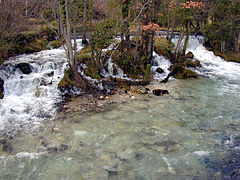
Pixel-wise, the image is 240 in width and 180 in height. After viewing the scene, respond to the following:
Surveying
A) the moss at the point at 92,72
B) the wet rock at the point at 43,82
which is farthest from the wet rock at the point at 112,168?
the moss at the point at 92,72

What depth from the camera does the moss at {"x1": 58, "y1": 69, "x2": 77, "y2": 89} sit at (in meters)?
13.4

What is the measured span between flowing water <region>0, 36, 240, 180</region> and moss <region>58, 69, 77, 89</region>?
0.72 meters

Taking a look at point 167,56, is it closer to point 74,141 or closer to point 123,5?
point 123,5

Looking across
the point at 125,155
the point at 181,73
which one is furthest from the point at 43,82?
the point at 181,73

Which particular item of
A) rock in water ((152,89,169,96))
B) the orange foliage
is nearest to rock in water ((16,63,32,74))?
rock in water ((152,89,169,96))

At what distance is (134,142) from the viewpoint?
872 centimetres

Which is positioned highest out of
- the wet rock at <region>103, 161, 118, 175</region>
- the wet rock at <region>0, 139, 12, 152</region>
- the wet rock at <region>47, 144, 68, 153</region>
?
the wet rock at <region>0, 139, 12, 152</region>

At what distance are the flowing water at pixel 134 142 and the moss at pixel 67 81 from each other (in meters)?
0.72

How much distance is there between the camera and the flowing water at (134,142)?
7.12 meters

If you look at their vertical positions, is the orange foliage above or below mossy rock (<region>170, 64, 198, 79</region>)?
above

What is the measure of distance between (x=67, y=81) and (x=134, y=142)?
6975mm

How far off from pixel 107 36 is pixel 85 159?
31.1 feet

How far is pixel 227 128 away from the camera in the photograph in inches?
381

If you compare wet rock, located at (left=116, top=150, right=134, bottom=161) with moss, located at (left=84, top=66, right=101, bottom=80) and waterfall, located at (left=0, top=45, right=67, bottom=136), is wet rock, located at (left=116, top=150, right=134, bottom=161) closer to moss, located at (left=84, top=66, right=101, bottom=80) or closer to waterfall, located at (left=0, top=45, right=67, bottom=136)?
waterfall, located at (left=0, top=45, right=67, bottom=136)
